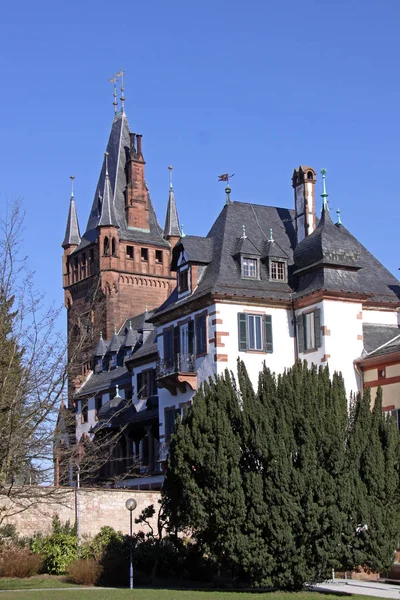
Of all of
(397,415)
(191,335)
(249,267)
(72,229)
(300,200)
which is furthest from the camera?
(72,229)

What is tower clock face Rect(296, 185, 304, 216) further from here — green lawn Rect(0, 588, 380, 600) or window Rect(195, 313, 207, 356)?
green lawn Rect(0, 588, 380, 600)

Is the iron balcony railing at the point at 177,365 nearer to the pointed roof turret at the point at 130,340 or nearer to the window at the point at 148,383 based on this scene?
the window at the point at 148,383

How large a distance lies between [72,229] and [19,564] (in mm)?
58790

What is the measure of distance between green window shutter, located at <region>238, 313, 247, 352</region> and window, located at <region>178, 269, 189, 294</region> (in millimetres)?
3389

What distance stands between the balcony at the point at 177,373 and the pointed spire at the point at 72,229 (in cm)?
4697

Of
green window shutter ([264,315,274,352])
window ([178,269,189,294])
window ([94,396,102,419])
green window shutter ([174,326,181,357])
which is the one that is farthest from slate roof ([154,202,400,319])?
window ([94,396,102,419])

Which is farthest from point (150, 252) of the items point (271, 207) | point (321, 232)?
point (321, 232)

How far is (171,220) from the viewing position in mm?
88562

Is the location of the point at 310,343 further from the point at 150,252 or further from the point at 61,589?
the point at 150,252

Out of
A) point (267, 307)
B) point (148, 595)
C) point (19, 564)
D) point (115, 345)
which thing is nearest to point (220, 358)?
point (267, 307)

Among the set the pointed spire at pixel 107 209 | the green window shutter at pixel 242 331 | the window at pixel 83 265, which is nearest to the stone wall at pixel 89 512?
the green window shutter at pixel 242 331

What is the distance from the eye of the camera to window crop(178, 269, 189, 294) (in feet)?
139

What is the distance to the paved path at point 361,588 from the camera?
94.9 feet

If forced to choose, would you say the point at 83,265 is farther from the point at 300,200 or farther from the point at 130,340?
the point at 300,200
